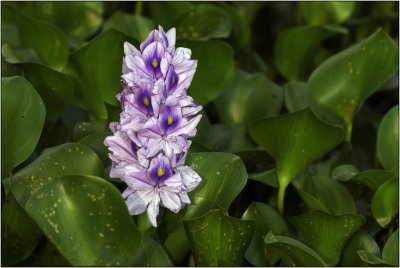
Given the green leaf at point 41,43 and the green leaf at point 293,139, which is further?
the green leaf at point 41,43

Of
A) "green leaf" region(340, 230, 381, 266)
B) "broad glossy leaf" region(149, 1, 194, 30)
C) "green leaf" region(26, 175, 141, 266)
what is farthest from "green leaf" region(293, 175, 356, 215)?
"broad glossy leaf" region(149, 1, 194, 30)

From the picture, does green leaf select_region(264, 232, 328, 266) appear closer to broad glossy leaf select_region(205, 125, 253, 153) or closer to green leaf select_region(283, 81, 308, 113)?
broad glossy leaf select_region(205, 125, 253, 153)

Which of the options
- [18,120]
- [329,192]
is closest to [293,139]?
[329,192]

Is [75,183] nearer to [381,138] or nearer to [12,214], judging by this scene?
[12,214]

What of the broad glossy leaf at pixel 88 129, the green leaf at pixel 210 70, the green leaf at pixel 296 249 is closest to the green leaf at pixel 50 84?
the broad glossy leaf at pixel 88 129

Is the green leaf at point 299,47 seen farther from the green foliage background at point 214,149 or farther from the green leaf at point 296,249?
the green leaf at point 296,249

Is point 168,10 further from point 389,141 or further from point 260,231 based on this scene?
Answer: point 260,231
